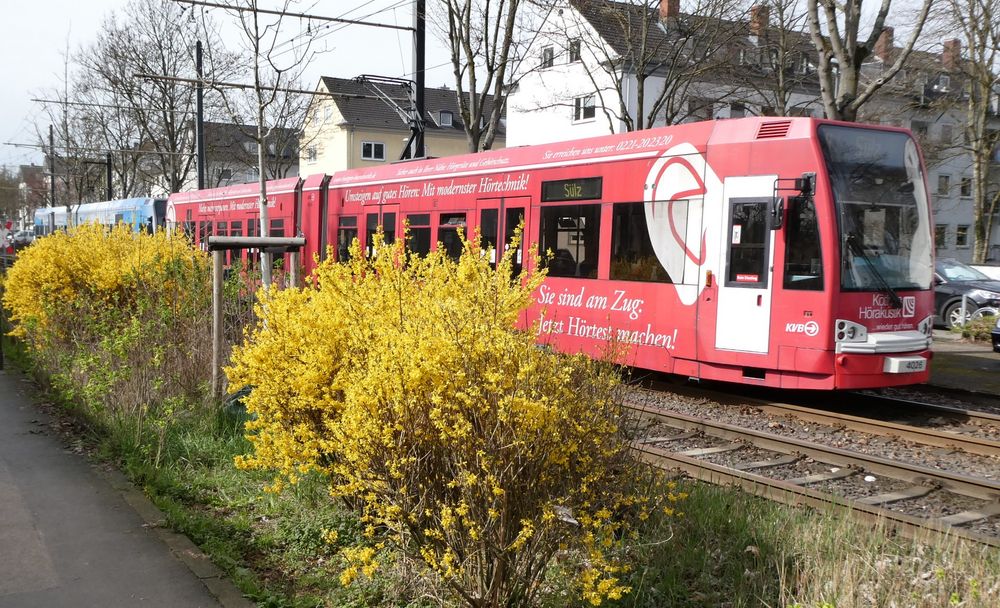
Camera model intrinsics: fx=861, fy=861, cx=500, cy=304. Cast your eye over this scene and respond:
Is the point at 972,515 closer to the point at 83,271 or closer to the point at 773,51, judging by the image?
the point at 83,271

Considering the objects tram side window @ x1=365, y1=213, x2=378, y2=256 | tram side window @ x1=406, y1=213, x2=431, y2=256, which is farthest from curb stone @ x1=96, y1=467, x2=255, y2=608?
tram side window @ x1=365, y1=213, x2=378, y2=256

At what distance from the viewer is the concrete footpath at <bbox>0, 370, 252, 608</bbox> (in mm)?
4840

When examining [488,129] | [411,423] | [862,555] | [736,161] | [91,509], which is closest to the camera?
[411,423]

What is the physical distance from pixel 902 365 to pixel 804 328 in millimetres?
1261

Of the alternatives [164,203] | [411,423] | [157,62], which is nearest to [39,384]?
[411,423]

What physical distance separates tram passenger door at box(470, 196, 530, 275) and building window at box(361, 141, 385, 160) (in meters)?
47.2

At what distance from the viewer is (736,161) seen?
9.91 m

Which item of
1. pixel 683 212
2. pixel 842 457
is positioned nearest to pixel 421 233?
pixel 683 212

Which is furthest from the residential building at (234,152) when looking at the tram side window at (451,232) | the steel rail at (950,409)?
the steel rail at (950,409)

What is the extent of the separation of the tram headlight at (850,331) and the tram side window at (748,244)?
3.04ft

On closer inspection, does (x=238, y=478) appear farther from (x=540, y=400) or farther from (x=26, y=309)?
(x=26, y=309)

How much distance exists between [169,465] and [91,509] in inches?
35.5

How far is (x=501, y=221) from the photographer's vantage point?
1298 cm

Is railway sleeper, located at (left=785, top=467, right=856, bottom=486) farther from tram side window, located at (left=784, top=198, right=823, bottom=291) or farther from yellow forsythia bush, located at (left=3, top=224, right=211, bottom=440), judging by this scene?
yellow forsythia bush, located at (left=3, top=224, right=211, bottom=440)
